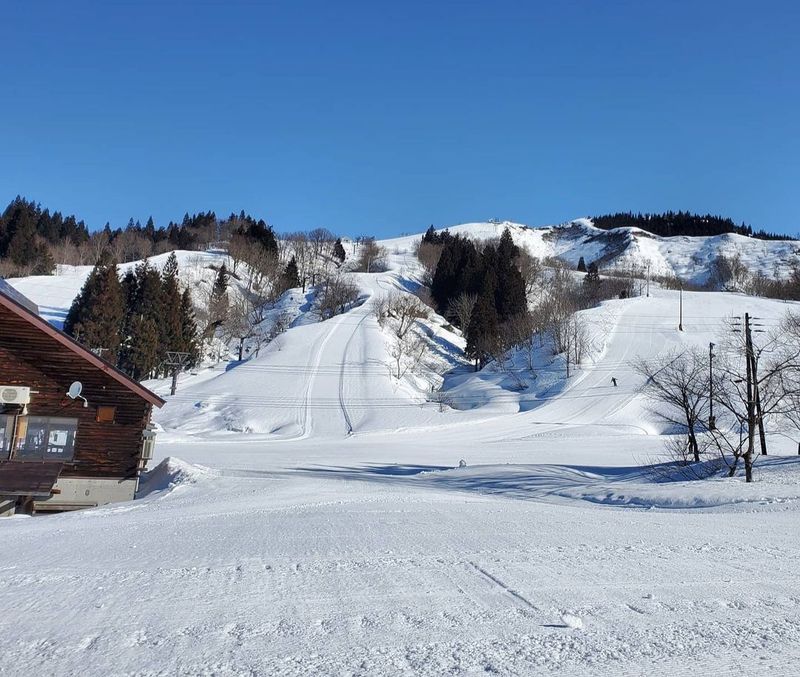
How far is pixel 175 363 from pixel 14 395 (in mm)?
35399

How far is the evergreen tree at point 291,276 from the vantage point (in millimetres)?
95750

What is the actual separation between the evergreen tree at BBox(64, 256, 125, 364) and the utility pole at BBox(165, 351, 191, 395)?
14.9ft

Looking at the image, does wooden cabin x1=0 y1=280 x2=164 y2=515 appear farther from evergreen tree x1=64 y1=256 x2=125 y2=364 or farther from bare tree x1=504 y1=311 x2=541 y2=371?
bare tree x1=504 y1=311 x2=541 y2=371

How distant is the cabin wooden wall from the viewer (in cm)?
1669

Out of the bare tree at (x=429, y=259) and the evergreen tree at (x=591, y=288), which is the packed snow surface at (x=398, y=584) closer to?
the evergreen tree at (x=591, y=288)

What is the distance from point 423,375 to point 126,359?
2808cm

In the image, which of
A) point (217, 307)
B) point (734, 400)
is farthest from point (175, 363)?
point (734, 400)

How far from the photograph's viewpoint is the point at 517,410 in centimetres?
4994

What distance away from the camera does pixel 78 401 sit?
57.3ft

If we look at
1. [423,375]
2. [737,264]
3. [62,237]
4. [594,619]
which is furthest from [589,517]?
[737,264]

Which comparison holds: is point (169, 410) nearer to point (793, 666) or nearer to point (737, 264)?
point (793, 666)

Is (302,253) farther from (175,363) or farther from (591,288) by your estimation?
(175,363)

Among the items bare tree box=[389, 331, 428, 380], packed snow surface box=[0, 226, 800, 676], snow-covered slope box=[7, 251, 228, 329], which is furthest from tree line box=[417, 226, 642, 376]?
packed snow surface box=[0, 226, 800, 676]

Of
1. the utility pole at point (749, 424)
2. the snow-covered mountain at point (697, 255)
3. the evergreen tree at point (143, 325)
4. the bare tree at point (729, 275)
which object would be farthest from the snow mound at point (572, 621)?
the snow-covered mountain at point (697, 255)
